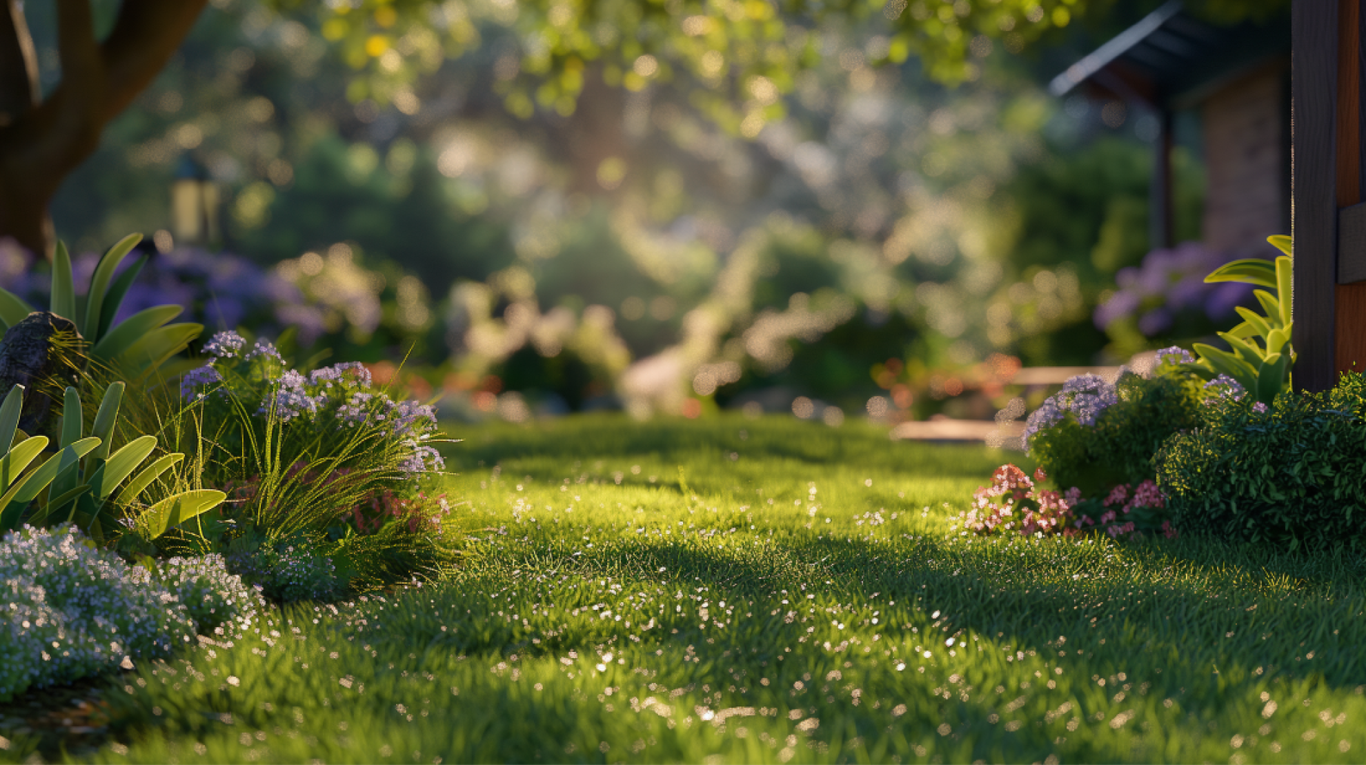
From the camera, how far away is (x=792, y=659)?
3045 millimetres

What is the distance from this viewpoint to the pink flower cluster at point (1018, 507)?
4.95 m

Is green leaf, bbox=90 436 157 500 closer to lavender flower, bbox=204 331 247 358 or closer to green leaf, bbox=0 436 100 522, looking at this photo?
green leaf, bbox=0 436 100 522

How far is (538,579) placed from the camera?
383 centimetres

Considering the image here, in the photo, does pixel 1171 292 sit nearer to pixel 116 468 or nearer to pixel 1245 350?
pixel 1245 350

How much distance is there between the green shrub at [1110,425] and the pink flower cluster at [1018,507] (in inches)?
4.7

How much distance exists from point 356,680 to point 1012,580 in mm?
2442

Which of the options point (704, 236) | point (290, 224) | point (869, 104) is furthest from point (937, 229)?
point (290, 224)

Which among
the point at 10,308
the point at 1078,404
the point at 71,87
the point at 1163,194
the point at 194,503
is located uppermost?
the point at 71,87

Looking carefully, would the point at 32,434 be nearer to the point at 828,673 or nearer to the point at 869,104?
the point at 828,673

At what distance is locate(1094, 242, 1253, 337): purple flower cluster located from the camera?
35.3 ft

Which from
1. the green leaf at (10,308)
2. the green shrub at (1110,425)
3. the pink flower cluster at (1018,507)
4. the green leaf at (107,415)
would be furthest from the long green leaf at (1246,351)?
the green leaf at (10,308)

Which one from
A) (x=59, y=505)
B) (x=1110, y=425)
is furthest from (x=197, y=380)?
(x=1110, y=425)

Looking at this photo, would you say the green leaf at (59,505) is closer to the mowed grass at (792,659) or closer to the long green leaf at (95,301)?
the mowed grass at (792,659)

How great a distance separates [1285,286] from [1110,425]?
4.14ft
